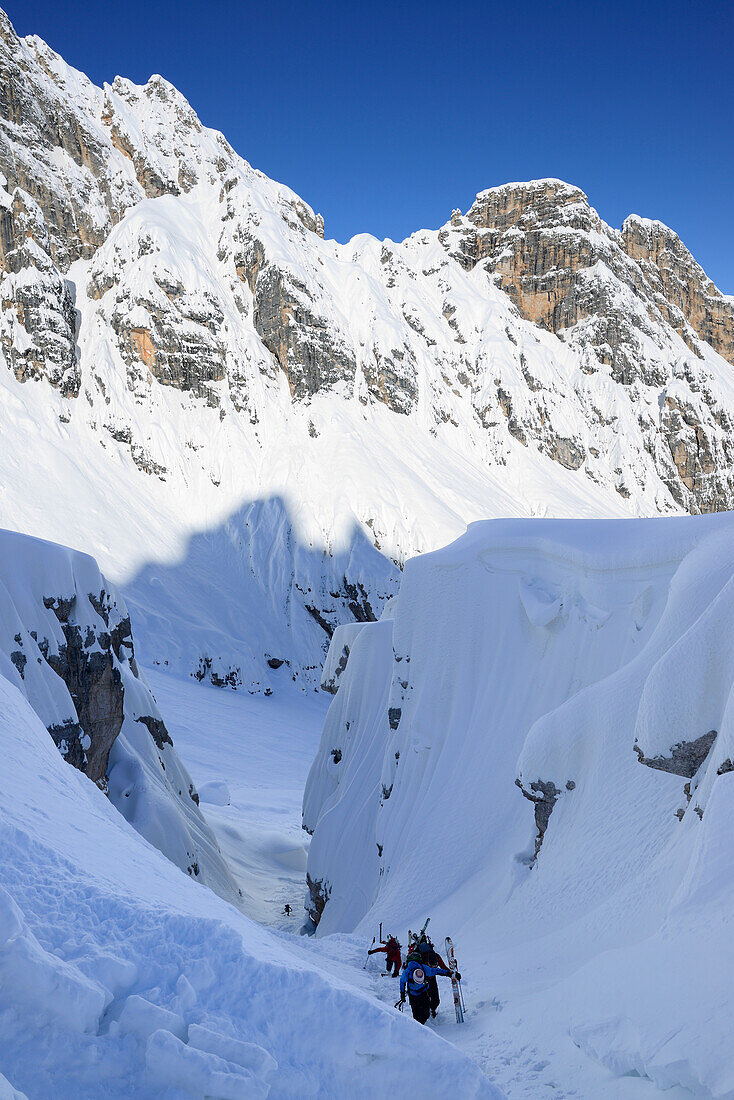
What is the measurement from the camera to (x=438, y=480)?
5388 cm

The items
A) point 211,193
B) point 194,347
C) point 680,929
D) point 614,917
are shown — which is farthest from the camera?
point 211,193

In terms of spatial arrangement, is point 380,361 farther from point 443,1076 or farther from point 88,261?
point 443,1076

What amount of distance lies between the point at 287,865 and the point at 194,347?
38328 millimetres

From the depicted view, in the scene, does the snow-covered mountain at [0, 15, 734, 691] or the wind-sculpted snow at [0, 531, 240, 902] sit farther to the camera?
the snow-covered mountain at [0, 15, 734, 691]

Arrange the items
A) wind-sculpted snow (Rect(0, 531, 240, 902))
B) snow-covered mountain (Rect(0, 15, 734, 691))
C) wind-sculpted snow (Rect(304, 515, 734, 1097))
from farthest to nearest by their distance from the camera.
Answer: snow-covered mountain (Rect(0, 15, 734, 691)) → wind-sculpted snow (Rect(0, 531, 240, 902)) → wind-sculpted snow (Rect(304, 515, 734, 1097))

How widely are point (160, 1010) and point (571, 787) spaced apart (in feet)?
19.9

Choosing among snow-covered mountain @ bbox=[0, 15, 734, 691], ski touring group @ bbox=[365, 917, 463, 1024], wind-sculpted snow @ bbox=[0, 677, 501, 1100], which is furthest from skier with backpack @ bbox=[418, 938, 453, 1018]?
snow-covered mountain @ bbox=[0, 15, 734, 691]

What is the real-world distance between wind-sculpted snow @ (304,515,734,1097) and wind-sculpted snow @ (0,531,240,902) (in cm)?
336

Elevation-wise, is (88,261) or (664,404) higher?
(664,404)

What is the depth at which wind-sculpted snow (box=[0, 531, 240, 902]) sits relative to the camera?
13281 mm

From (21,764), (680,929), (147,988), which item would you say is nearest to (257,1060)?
(147,988)

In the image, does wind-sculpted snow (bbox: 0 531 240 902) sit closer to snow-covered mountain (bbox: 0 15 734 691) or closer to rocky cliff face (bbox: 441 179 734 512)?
snow-covered mountain (bbox: 0 15 734 691)

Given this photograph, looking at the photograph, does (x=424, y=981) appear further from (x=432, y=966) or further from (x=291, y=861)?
(x=291, y=861)

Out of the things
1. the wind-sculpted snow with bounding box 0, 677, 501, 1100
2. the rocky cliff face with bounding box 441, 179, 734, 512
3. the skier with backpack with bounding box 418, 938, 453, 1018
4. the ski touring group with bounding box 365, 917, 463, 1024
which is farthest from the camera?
the rocky cliff face with bounding box 441, 179, 734, 512
